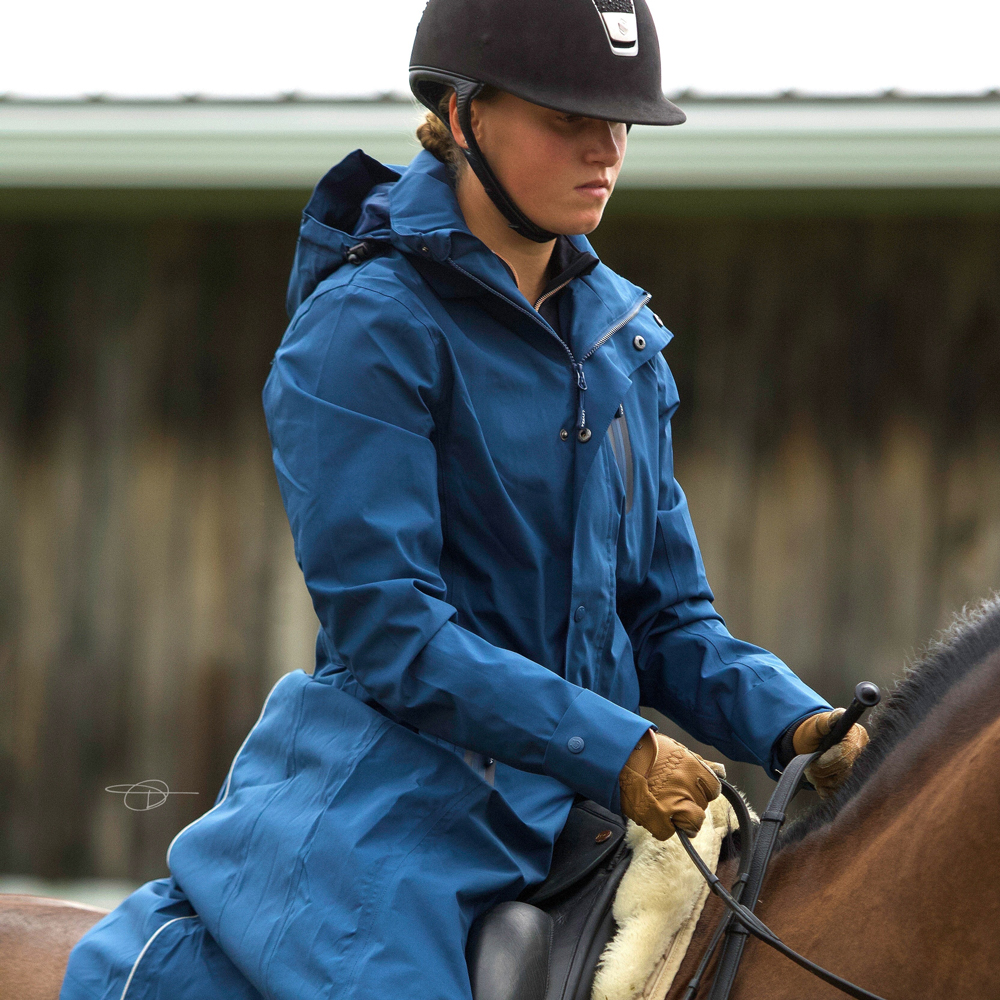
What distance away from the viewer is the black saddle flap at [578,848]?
1.60 meters

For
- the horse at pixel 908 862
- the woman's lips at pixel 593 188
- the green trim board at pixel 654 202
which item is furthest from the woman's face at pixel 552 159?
the green trim board at pixel 654 202

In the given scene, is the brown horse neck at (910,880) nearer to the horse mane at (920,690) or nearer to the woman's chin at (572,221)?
the horse mane at (920,690)

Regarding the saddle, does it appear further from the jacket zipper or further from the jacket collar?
the jacket collar

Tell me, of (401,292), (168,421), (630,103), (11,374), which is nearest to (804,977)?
(401,292)

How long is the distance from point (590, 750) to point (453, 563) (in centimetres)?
37

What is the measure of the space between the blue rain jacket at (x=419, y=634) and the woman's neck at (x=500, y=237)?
0.06 m

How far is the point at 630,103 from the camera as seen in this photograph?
1.65 m

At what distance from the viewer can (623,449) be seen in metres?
1.78

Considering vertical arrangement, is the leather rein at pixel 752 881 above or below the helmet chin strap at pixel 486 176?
below

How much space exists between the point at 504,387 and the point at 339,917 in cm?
78

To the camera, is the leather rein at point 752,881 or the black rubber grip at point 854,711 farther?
the black rubber grip at point 854,711

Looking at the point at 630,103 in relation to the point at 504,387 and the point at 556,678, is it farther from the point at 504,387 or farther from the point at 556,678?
the point at 556,678

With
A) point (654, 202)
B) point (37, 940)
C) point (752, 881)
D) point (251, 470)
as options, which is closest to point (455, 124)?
point (752, 881)

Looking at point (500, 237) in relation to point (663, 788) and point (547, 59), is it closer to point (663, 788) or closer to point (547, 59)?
point (547, 59)
